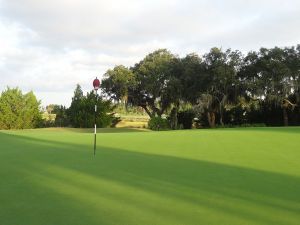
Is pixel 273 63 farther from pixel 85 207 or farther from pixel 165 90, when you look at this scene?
pixel 85 207

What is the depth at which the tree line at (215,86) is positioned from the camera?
3444cm

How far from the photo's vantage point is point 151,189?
6551 millimetres

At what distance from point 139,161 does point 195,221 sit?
17.3 feet

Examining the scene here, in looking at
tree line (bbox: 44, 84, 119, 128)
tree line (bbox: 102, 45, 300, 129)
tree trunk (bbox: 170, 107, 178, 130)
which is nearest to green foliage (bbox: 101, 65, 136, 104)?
tree line (bbox: 102, 45, 300, 129)

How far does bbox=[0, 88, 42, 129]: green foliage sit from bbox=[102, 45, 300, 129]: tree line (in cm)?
831

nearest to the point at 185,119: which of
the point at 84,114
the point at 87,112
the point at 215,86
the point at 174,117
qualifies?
the point at 174,117

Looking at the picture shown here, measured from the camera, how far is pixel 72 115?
38125 mm

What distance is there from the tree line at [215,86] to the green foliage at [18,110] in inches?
327

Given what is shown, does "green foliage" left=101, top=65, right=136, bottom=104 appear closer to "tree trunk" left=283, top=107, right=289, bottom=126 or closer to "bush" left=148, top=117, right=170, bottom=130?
"bush" left=148, top=117, right=170, bottom=130

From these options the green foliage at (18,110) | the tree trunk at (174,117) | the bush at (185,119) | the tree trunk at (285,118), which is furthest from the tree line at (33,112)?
the tree trunk at (285,118)

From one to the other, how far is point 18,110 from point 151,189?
31.7 metres

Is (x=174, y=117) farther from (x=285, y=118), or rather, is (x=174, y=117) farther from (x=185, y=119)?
(x=285, y=118)

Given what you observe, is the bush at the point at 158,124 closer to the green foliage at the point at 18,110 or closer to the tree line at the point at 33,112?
the tree line at the point at 33,112

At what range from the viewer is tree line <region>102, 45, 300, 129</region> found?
34438mm
